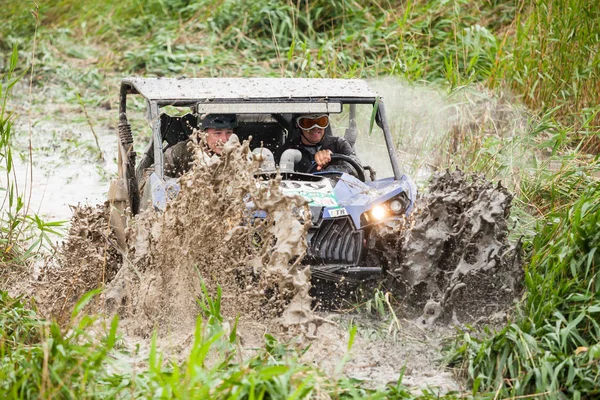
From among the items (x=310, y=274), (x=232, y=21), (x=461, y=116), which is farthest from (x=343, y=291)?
(x=232, y=21)

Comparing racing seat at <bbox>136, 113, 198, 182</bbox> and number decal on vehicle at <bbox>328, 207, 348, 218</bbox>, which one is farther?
racing seat at <bbox>136, 113, 198, 182</bbox>

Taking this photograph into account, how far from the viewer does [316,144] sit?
20.1ft

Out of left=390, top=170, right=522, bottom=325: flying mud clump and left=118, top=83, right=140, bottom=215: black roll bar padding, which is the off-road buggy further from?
left=390, top=170, right=522, bottom=325: flying mud clump

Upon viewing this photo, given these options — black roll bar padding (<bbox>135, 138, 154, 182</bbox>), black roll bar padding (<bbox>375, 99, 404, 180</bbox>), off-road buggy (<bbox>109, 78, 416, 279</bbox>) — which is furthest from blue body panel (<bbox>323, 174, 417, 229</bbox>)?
black roll bar padding (<bbox>135, 138, 154, 182</bbox>)

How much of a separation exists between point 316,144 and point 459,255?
160 centimetres

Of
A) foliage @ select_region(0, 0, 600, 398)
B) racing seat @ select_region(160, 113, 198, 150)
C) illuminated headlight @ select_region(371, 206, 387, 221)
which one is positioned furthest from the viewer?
racing seat @ select_region(160, 113, 198, 150)

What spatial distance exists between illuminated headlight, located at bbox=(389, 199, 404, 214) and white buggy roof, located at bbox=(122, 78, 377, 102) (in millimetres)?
744

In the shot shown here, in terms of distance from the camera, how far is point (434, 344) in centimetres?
454

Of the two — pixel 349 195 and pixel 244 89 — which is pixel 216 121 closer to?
pixel 244 89

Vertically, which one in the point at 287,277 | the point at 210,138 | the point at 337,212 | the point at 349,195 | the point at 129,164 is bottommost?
the point at 287,277

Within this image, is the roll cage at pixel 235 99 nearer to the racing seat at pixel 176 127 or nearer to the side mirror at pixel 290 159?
the side mirror at pixel 290 159

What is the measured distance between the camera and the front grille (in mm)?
4879

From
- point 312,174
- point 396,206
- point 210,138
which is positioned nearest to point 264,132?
point 210,138

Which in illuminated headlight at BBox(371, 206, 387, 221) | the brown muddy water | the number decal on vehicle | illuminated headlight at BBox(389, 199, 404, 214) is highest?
illuminated headlight at BBox(389, 199, 404, 214)
